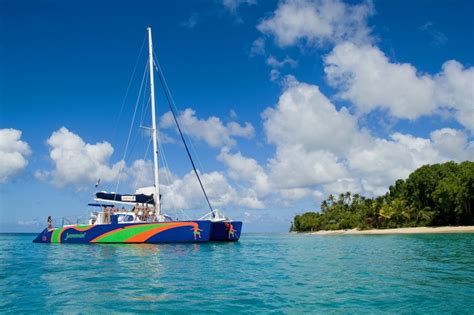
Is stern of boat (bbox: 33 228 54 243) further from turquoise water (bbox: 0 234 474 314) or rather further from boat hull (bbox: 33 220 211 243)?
turquoise water (bbox: 0 234 474 314)

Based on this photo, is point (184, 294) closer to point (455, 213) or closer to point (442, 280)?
point (442, 280)

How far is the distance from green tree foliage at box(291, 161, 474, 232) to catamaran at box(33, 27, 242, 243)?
122 feet

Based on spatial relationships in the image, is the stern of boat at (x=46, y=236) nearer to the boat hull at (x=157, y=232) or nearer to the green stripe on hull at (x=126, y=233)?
the boat hull at (x=157, y=232)

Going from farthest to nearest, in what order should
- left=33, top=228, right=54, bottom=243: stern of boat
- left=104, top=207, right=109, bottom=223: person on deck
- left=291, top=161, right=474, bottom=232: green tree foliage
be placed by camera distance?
1. left=291, top=161, right=474, bottom=232: green tree foliage
2. left=33, top=228, right=54, bottom=243: stern of boat
3. left=104, top=207, right=109, bottom=223: person on deck

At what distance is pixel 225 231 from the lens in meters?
36.0

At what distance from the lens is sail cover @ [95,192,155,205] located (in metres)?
34.7

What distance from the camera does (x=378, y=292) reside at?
33.8 feet

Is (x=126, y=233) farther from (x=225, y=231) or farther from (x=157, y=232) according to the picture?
(x=225, y=231)

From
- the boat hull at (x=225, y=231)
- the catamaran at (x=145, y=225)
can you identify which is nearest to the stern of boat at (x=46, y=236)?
the catamaran at (x=145, y=225)

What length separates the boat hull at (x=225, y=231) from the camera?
35.1 meters

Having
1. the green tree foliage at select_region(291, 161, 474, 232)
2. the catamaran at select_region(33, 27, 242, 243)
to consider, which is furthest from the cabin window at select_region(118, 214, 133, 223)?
the green tree foliage at select_region(291, 161, 474, 232)

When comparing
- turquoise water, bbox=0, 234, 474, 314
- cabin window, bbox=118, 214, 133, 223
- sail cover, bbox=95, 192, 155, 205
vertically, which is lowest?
turquoise water, bbox=0, 234, 474, 314

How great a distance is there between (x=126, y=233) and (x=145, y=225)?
1.89 meters

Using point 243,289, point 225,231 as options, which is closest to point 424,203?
point 225,231
